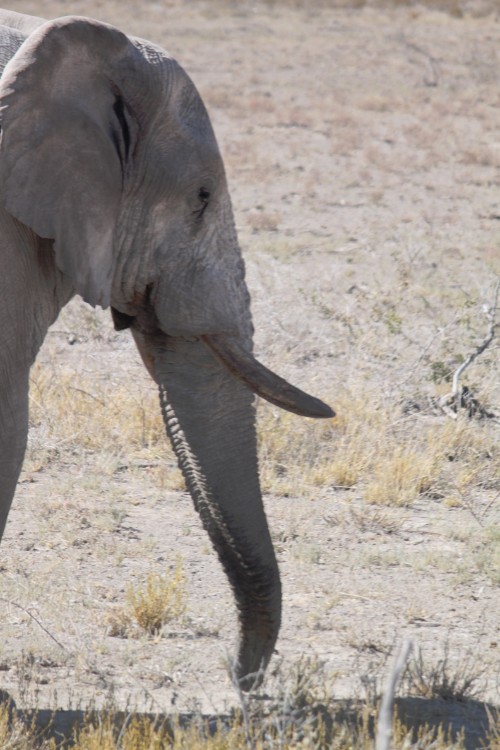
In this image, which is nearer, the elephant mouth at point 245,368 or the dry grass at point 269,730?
the dry grass at point 269,730

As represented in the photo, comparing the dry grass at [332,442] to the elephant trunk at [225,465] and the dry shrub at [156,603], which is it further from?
the elephant trunk at [225,465]

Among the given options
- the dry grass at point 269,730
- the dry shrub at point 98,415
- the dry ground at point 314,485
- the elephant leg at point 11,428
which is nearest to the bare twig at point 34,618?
the dry ground at point 314,485

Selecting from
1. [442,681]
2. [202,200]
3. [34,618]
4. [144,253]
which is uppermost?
[202,200]

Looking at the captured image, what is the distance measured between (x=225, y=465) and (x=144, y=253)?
0.70 metres

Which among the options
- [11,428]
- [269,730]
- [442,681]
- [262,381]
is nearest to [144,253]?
[262,381]

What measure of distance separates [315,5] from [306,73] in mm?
15774

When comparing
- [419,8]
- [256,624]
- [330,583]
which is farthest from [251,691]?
[419,8]

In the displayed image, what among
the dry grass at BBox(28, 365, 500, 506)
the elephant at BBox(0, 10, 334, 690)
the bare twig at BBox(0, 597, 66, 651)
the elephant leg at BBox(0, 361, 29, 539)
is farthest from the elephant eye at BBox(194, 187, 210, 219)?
the dry grass at BBox(28, 365, 500, 506)

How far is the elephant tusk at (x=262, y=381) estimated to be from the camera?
3.49 metres

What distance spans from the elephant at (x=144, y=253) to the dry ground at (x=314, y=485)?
2.27ft

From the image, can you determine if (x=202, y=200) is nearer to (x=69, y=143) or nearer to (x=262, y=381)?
(x=69, y=143)

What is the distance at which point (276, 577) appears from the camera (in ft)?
12.4

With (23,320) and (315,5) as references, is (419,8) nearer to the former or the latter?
(315,5)

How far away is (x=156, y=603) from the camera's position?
4629mm
